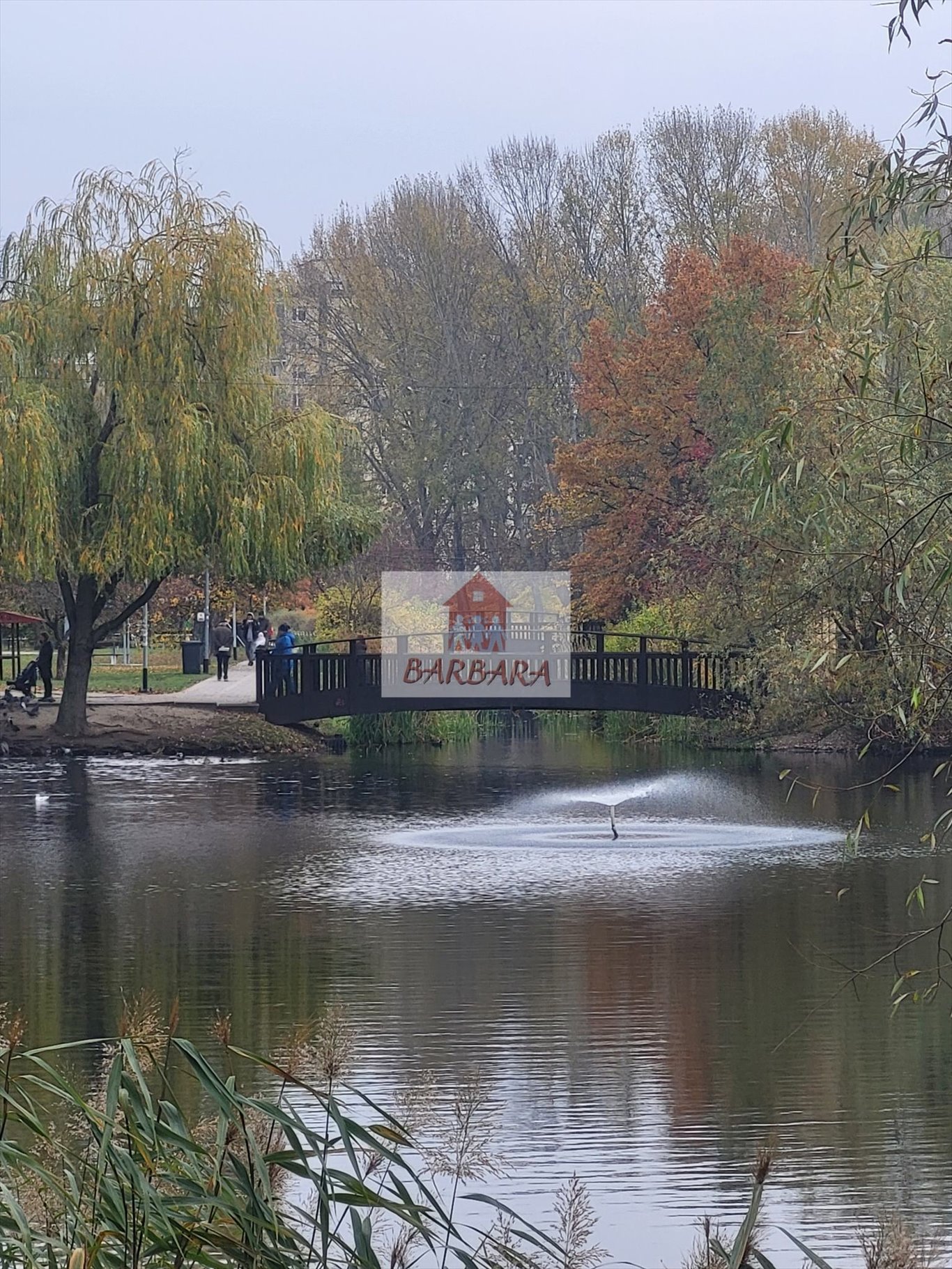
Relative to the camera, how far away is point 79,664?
29.0m

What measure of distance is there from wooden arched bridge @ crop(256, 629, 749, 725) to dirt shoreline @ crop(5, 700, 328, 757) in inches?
25.7

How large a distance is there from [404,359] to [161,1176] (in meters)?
48.2

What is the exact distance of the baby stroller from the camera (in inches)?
1189

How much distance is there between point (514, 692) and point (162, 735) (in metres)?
5.74

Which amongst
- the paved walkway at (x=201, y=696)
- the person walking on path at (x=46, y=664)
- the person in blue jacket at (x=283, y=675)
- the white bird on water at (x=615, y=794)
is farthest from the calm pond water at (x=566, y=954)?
the person walking on path at (x=46, y=664)

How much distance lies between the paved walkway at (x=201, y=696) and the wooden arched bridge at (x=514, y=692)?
1063 mm

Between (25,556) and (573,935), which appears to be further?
(25,556)

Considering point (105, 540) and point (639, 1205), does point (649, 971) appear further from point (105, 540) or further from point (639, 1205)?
point (105, 540)

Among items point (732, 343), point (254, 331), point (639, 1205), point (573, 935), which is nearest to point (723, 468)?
point (732, 343)

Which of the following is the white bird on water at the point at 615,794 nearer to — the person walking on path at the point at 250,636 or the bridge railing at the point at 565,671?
the bridge railing at the point at 565,671

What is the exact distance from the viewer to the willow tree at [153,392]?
2734cm

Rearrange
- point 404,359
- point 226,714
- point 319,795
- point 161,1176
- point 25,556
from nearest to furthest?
1. point 161,1176
2. point 319,795
3. point 25,556
4. point 226,714
5. point 404,359

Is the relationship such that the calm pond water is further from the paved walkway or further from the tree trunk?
the paved walkway

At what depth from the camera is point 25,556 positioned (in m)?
26.4
